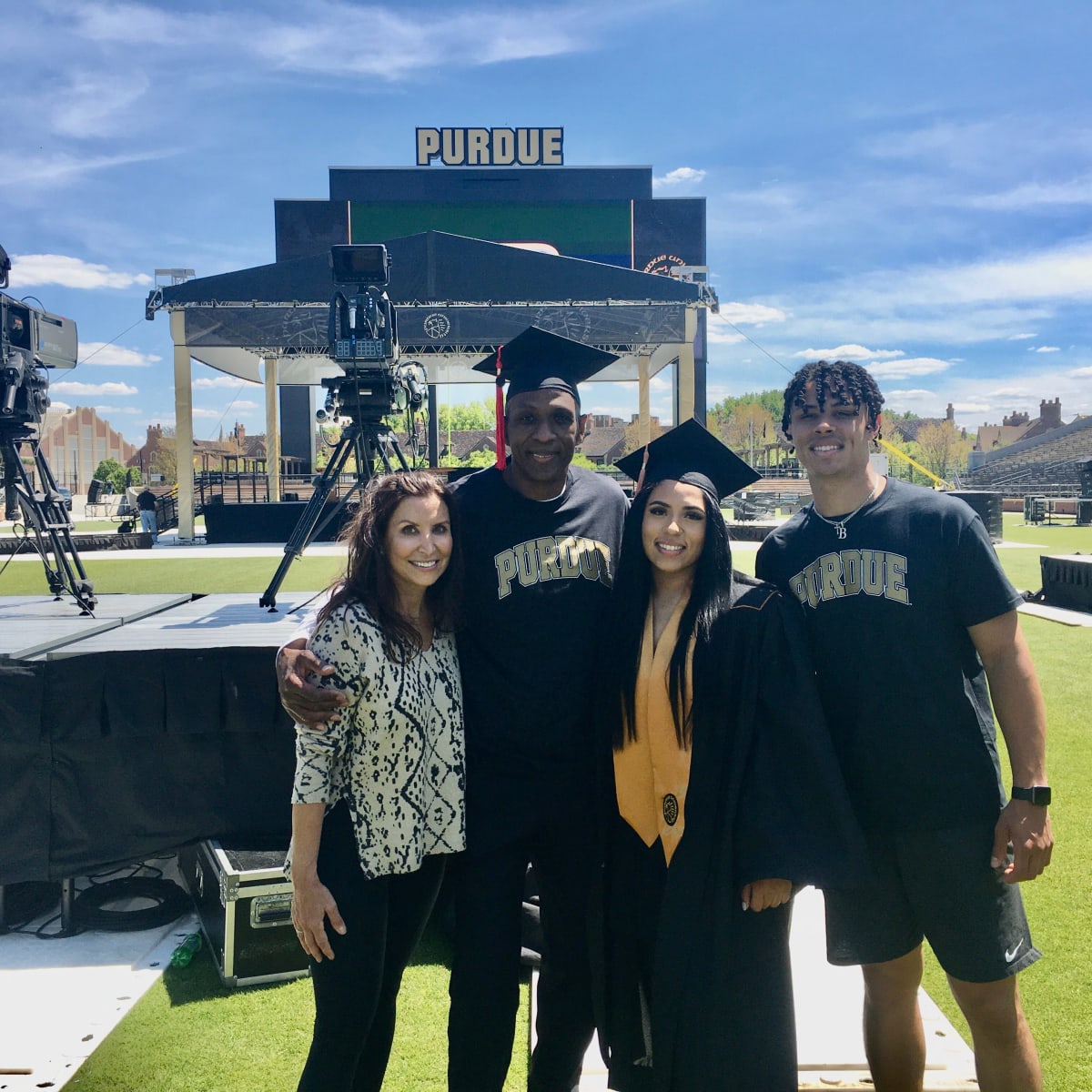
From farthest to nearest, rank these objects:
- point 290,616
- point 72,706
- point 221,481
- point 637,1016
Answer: point 221,481
point 290,616
point 72,706
point 637,1016

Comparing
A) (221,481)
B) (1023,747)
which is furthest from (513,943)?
(221,481)

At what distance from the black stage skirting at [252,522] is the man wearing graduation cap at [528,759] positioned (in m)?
19.9

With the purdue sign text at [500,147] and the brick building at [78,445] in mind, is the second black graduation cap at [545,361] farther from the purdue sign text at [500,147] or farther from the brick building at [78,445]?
the brick building at [78,445]

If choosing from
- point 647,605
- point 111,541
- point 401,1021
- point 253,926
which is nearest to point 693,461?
point 647,605

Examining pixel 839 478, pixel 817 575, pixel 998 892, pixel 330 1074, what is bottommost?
pixel 330 1074

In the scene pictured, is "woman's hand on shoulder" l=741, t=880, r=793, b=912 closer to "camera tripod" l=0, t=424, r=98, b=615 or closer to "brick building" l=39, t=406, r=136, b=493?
"camera tripod" l=0, t=424, r=98, b=615

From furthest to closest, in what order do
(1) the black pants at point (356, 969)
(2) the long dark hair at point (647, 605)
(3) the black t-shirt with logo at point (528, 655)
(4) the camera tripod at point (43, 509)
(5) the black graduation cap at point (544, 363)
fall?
(4) the camera tripod at point (43, 509) → (5) the black graduation cap at point (544, 363) → (3) the black t-shirt with logo at point (528, 655) → (2) the long dark hair at point (647, 605) → (1) the black pants at point (356, 969)

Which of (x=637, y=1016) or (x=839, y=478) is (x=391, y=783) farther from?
(x=839, y=478)

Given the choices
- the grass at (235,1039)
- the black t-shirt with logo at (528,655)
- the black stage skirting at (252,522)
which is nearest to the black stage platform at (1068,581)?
the grass at (235,1039)

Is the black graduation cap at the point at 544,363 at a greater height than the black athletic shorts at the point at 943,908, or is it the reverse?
the black graduation cap at the point at 544,363

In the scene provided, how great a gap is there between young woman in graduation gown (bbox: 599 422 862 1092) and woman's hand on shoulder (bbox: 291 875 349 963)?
661 millimetres

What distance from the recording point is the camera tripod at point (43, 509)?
16.3ft

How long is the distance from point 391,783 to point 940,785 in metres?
1.29

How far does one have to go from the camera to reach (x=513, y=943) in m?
2.10
